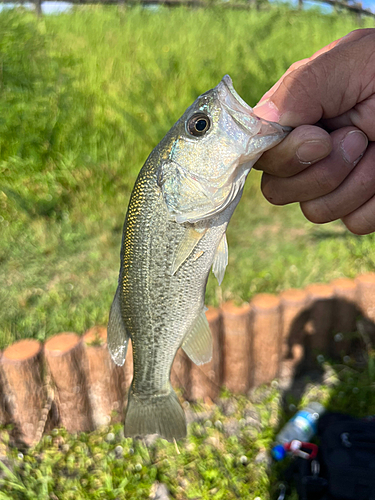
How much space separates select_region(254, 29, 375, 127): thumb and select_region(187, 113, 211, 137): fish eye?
20cm

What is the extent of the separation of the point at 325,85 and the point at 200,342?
0.99 m

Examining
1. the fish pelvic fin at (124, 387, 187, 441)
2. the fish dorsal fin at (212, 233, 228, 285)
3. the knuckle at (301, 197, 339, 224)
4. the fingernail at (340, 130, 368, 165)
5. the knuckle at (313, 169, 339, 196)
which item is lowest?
the fish pelvic fin at (124, 387, 187, 441)

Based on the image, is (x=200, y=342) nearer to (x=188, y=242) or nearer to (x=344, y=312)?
(x=188, y=242)

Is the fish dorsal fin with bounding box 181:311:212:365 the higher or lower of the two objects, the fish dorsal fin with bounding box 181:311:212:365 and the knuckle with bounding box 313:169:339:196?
the lower

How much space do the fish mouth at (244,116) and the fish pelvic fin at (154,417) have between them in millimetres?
1054

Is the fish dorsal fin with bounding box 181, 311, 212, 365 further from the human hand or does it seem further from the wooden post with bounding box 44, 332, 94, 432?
the wooden post with bounding box 44, 332, 94, 432

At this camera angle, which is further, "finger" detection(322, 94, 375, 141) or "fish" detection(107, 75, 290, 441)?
"finger" detection(322, 94, 375, 141)

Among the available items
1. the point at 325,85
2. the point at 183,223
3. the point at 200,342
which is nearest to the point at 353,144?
the point at 325,85

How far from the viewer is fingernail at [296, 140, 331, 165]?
1172 mm

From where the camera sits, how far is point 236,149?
112cm

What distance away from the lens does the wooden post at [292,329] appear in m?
2.60

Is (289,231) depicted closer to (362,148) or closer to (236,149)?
(362,148)

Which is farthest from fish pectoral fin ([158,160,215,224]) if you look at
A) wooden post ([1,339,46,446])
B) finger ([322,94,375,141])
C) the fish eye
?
wooden post ([1,339,46,446])

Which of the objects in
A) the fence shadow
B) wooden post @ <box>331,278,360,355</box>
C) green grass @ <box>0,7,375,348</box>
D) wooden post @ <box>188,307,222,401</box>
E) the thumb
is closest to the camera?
the thumb
